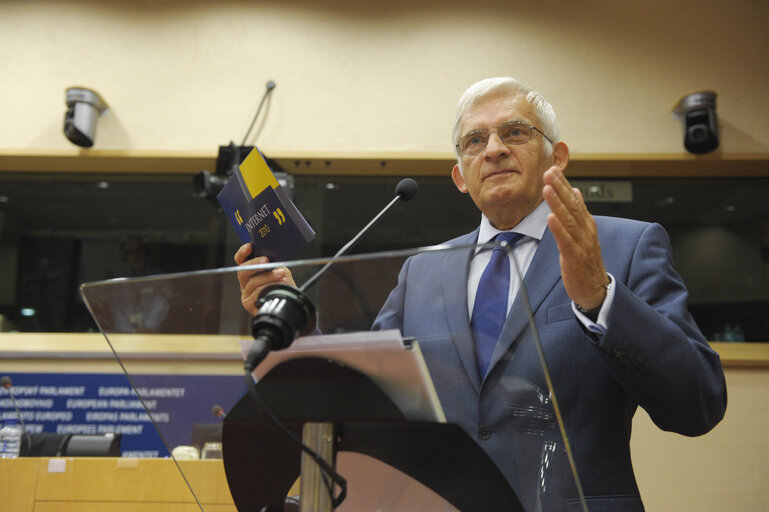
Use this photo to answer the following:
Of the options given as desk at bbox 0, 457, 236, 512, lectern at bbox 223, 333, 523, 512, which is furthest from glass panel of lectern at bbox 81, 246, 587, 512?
desk at bbox 0, 457, 236, 512

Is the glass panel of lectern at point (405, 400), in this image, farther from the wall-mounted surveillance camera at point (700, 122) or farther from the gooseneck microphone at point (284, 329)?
the wall-mounted surveillance camera at point (700, 122)

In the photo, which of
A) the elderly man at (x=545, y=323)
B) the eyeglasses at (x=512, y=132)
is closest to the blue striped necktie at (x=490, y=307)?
the elderly man at (x=545, y=323)

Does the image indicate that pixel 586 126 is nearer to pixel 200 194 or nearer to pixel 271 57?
pixel 271 57

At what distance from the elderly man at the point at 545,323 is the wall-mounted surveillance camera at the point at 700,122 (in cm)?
252

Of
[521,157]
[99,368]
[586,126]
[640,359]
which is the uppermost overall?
[586,126]

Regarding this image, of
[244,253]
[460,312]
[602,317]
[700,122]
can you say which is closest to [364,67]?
[700,122]

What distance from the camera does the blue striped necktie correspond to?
0.70 meters

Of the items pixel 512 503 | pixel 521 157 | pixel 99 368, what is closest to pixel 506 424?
pixel 512 503

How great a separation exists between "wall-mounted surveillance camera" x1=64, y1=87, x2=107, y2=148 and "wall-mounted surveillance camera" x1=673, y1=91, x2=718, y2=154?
11.4ft

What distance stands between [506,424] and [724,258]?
11.7ft

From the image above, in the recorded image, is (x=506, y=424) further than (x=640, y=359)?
No

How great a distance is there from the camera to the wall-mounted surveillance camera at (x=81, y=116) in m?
3.87

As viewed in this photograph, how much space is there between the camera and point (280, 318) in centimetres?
69

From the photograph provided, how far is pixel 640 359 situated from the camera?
0.92 m
